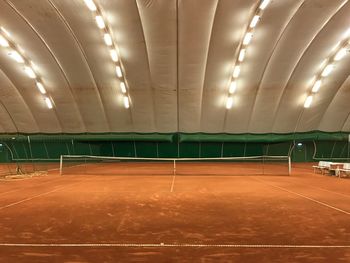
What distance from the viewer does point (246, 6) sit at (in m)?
20.5

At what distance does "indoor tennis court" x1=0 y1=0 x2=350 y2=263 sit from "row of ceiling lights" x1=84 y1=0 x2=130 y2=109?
0.39 feet

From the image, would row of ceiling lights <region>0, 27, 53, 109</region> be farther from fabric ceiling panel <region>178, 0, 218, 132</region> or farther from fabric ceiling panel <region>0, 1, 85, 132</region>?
fabric ceiling panel <region>178, 0, 218, 132</region>

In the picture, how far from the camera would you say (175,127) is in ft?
118

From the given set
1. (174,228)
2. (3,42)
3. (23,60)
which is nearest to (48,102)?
(23,60)

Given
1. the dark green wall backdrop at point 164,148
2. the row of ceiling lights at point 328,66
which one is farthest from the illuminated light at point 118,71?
the row of ceiling lights at point 328,66

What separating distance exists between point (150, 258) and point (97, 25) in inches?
822

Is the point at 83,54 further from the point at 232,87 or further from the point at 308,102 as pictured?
the point at 308,102

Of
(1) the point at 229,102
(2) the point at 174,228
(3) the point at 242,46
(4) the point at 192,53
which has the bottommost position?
(2) the point at 174,228

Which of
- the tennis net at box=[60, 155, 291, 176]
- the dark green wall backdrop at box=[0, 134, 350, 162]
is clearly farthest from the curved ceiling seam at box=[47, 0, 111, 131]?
the tennis net at box=[60, 155, 291, 176]

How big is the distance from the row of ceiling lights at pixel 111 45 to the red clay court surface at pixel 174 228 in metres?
13.1

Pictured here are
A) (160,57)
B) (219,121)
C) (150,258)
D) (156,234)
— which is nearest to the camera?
(150,258)

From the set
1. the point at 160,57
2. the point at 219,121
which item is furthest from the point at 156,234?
the point at 219,121

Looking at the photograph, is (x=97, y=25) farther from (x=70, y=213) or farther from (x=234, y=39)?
(x=70, y=213)

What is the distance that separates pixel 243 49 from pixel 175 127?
1386 centimetres
